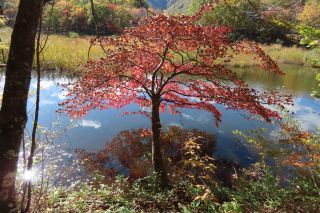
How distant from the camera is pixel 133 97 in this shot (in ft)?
21.0

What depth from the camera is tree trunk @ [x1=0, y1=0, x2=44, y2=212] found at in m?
1.75

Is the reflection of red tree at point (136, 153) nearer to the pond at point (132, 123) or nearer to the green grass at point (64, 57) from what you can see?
the pond at point (132, 123)

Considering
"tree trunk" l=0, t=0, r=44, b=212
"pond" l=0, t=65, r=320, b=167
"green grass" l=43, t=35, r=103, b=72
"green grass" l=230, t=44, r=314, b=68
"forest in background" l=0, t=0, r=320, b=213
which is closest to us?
"tree trunk" l=0, t=0, r=44, b=212

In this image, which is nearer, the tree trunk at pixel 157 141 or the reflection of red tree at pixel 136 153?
the tree trunk at pixel 157 141

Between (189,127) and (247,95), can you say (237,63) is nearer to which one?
(189,127)

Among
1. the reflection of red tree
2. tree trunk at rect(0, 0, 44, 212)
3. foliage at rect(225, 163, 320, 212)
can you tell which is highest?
tree trunk at rect(0, 0, 44, 212)

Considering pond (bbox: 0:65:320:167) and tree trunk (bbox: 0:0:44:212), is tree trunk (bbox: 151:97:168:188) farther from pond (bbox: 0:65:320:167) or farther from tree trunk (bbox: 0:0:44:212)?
tree trunk (bbox: 0:0:44:212)

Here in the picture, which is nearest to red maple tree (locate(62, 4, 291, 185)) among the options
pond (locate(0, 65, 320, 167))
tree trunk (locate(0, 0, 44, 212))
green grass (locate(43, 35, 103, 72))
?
pond (locate(0, 65, 320, 167))

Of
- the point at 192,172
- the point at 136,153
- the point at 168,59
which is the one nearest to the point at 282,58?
the point at 136,153

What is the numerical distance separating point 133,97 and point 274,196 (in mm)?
3200

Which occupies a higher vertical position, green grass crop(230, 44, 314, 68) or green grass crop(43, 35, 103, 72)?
green grass crop(230, 44, 314, 68)

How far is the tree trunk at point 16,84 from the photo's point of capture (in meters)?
1.75

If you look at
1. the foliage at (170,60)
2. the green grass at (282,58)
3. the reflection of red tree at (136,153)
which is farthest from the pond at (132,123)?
the green grass at (282,58)

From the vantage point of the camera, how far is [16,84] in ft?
5.83
